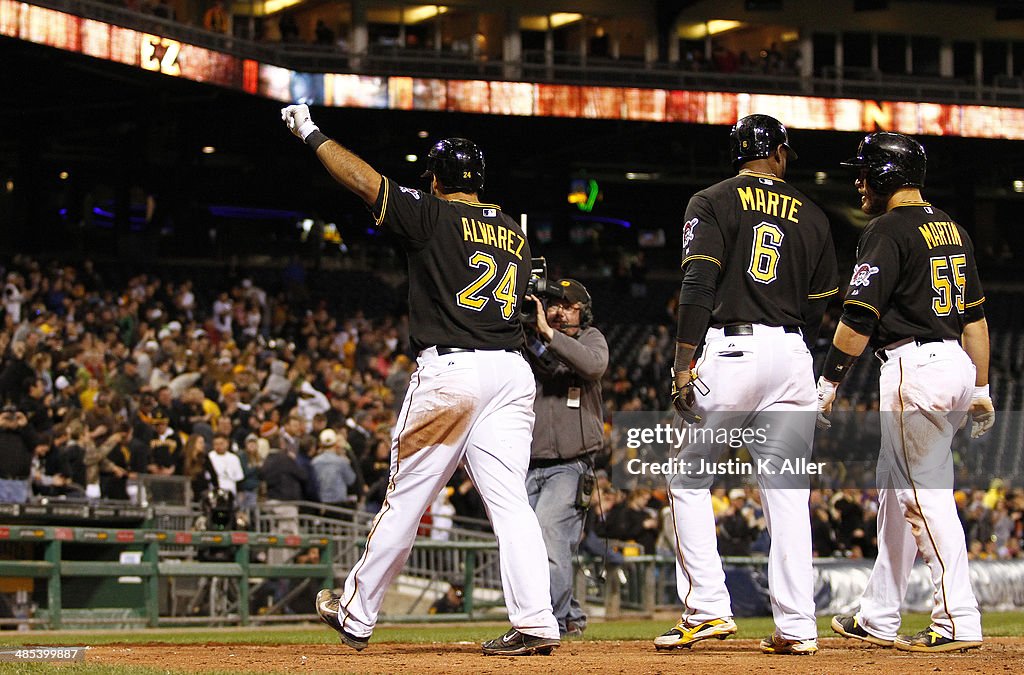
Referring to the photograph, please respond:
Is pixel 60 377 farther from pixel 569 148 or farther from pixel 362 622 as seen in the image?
pixel 569 148

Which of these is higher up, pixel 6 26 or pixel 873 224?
pixel 6 26

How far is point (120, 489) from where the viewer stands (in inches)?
546

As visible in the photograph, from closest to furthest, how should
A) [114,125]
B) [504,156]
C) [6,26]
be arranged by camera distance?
[6,26], [114,125], [504,156]

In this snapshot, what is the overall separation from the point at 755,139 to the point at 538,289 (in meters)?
1.53

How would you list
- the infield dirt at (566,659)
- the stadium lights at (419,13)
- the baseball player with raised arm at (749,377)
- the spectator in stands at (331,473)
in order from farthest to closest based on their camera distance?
the stadium lights at (419,13) → the spectator in stands at (331,473) → the baseball player with raised arm at (749,377) → the infield dirt at (566,659)

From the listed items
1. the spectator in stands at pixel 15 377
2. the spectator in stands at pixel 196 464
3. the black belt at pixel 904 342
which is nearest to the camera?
the black belt at pixel 904 342

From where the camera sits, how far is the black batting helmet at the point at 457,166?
6.59m

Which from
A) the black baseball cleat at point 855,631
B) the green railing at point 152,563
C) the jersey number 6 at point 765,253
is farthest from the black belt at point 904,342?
the green railing at point 152,563

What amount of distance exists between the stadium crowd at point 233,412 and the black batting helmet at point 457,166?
5.35m

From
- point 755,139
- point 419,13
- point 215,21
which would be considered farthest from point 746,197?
point 419,13

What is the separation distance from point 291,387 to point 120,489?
507 cm

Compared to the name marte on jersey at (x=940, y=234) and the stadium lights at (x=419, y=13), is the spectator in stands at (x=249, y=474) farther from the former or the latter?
the stadium lights at (x=419, y=13)

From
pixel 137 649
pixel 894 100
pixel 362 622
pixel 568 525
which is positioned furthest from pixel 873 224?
pixel 894 100

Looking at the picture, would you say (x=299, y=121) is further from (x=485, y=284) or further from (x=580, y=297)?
(x=580, y=297)
